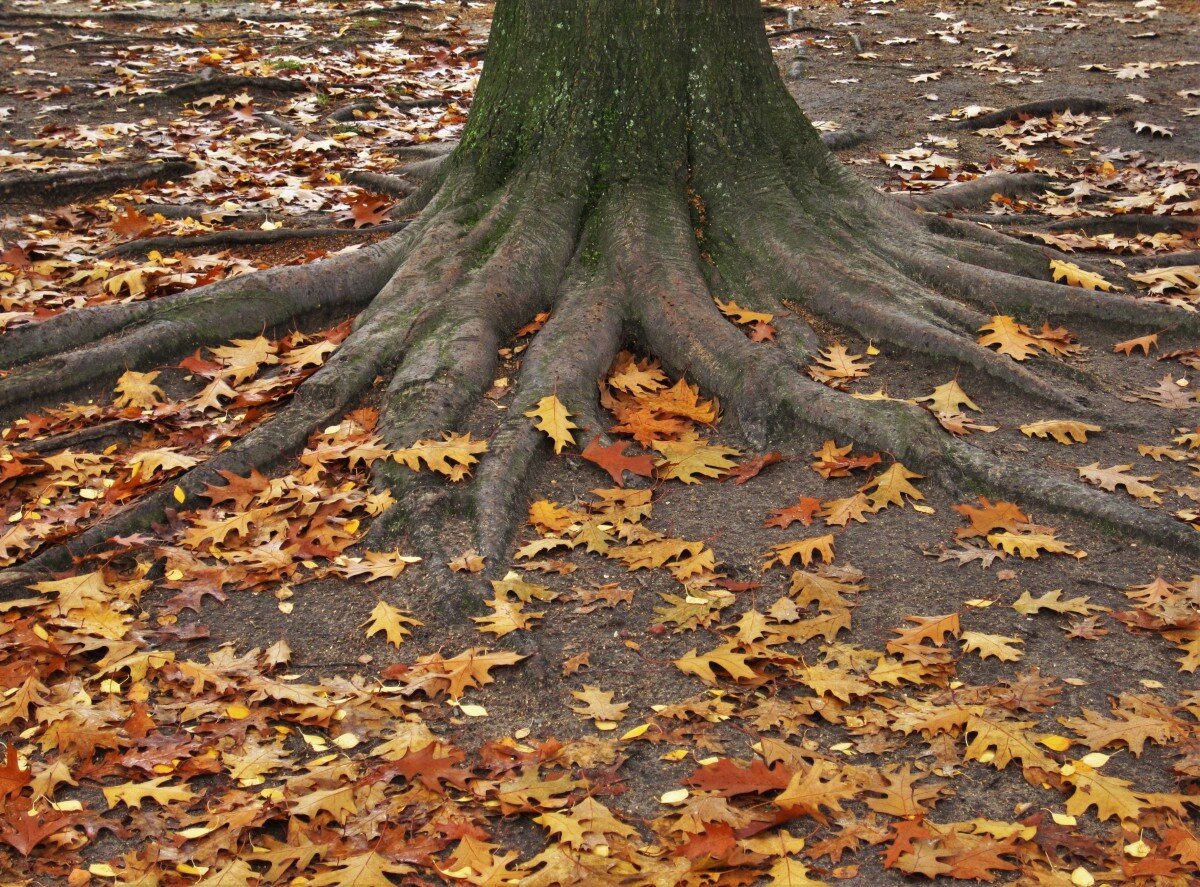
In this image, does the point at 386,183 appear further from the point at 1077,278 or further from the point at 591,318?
the point at 1077,278

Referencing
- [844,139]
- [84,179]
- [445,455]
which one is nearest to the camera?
[445,455]

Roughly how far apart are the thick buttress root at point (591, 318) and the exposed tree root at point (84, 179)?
2757 mm

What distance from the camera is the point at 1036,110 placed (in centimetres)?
982

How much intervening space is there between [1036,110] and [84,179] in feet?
25.5

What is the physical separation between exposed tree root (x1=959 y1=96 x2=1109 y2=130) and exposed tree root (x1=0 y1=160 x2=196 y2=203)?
6.55m

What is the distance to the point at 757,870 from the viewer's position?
9.26ft

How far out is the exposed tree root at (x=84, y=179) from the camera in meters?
7.65

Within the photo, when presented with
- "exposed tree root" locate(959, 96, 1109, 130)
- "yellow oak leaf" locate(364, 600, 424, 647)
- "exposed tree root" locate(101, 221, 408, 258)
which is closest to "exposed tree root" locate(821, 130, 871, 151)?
"exposed tree root" locate(959, 96, 1109, 130)

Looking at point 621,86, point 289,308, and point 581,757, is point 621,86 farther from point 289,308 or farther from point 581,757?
point 581,757

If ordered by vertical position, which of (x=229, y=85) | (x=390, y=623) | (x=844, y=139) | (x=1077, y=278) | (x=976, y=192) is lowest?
(x=390, y=623)

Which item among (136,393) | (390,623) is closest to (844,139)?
(136,393)

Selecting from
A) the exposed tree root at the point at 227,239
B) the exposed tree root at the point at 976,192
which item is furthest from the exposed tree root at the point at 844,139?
the exposed tree root at the point at 227,239

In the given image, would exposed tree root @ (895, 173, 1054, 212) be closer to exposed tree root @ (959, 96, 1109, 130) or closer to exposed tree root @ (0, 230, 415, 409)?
exposed tree root @ (959, 96, 1109, 130)

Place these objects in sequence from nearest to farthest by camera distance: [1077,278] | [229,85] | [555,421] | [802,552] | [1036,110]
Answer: [802,552]
[555,421]
[1077,278]
[1036,110]
[229,85]
